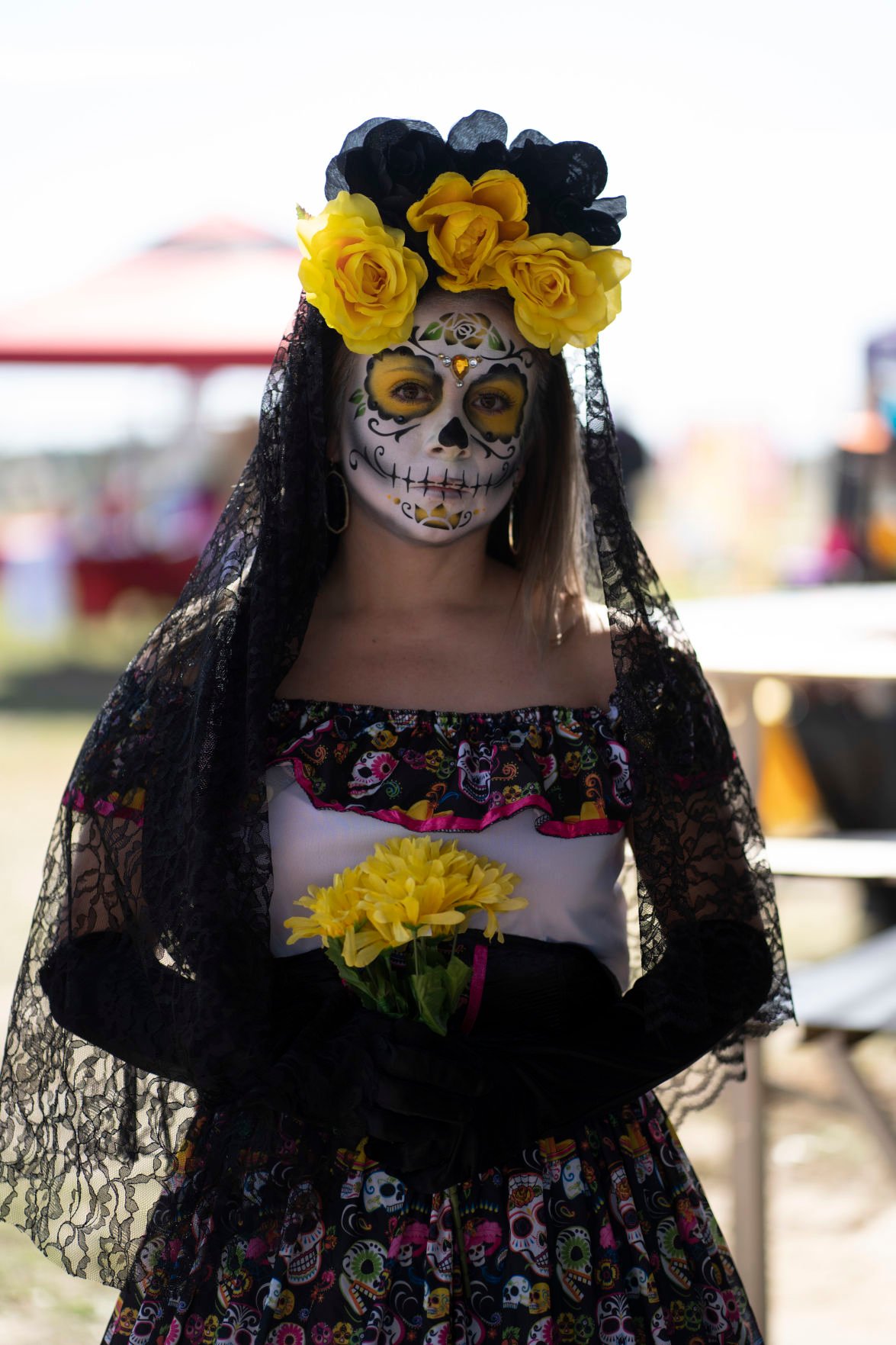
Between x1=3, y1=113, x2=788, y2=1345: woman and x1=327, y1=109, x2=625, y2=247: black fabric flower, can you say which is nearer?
x1=3, y1=113, x2=788, y2=1345: woman

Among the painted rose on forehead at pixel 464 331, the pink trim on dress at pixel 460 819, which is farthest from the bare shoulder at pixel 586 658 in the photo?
the painted rose on forehead at pixel 464 331

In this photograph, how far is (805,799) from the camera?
6.22m

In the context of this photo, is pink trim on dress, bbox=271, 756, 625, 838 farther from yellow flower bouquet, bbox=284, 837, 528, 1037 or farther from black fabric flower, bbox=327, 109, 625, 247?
black fabric flower, bbox=327, 109, 625, 247

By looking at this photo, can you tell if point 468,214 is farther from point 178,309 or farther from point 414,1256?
point 178,309

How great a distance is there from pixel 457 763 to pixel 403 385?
0.54 meters

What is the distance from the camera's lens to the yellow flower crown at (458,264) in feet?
5.81

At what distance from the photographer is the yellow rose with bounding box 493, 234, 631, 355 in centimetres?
181

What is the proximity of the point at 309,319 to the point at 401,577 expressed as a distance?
1.25 feet

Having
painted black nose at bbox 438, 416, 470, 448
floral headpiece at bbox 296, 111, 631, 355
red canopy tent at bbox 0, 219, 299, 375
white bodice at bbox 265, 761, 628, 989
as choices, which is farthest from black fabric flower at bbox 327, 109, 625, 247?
red canopy tent at bbox 0, 219, 299, 375

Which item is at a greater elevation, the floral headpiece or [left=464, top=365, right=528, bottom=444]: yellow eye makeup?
the floral headpiece

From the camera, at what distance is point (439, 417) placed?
6.16ft

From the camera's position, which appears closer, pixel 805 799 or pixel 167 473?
pixel 805 799

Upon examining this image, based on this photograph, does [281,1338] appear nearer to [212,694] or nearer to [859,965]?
[212,694]

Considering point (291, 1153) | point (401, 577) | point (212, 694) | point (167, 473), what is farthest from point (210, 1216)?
point (167, 473)
